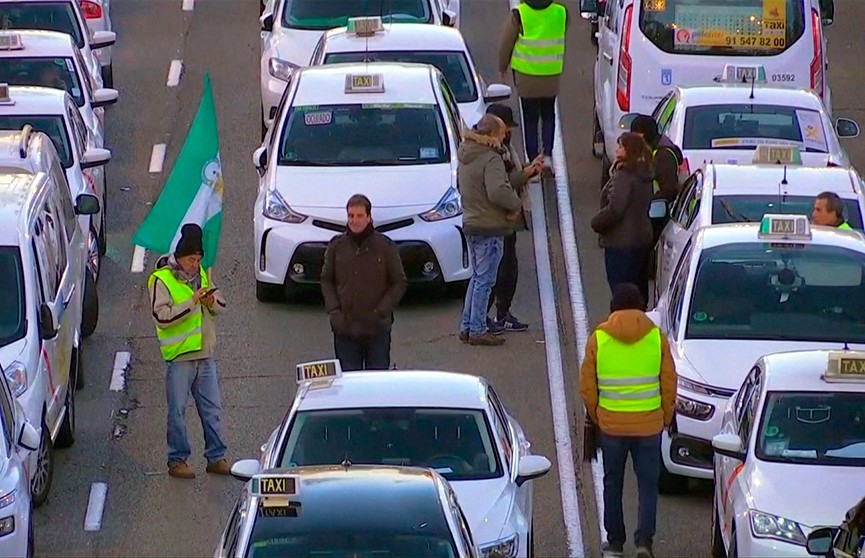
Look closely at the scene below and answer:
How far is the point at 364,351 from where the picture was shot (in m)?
15.4

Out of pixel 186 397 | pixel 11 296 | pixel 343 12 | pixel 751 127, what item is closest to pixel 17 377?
pixel 11 296

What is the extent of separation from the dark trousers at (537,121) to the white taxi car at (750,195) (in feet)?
13.4

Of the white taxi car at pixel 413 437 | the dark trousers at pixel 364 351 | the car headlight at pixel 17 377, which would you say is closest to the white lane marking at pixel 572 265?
the dark trousers at pixel 364 351

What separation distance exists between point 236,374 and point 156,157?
21.1 feet

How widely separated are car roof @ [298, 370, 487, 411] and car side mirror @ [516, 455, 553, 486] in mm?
398

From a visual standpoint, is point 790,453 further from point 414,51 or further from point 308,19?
point 308,19

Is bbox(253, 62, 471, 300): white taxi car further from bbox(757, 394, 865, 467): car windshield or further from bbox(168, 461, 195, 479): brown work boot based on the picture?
bbox(757, 394, 865, 467): car windshield

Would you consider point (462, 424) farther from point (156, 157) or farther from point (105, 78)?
point (105, 78)

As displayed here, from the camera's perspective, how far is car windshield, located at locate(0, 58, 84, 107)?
22188 mm

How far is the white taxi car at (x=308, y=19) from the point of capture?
2342cm

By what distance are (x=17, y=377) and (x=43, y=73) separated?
8429 mm

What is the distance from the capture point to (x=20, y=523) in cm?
1262

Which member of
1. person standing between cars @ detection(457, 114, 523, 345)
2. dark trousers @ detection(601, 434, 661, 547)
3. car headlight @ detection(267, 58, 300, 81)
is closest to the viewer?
dark trousers @ detection(601, 434, 661, 547)

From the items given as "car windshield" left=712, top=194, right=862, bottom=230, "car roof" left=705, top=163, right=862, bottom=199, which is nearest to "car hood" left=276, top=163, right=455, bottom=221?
"car roof" left=705, top=163, right=862, bottom=199
